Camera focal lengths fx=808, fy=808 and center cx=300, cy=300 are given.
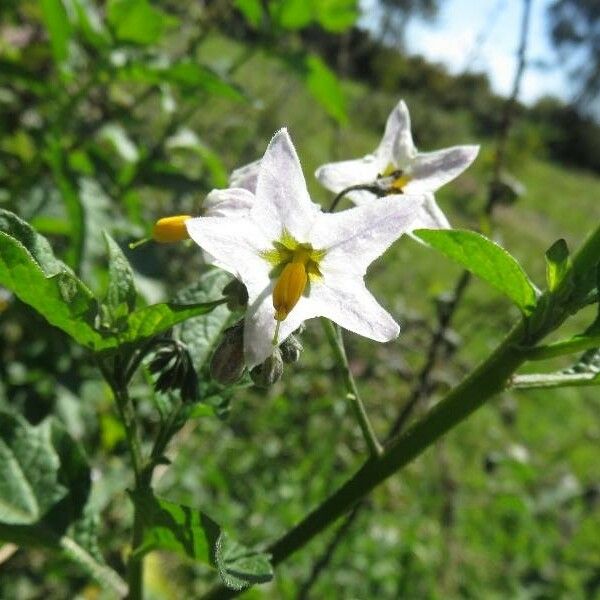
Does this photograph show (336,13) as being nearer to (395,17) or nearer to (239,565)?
(239,565)

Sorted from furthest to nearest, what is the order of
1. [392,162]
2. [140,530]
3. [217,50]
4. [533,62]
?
[217,50] < [533,62] < [392,162] < [140,530]

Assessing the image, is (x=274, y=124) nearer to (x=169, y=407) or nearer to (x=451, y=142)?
(x=169, y=407)

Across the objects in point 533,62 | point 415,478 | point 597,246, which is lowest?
point 415,478

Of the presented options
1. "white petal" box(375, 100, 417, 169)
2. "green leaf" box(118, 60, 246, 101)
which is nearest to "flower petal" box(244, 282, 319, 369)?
"white petal" box(375, 100, 417, 169)

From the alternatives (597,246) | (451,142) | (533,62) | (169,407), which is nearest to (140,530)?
(169,407)

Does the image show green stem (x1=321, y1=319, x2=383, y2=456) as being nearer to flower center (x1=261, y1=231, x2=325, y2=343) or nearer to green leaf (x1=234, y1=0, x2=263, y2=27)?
flower center (x1=261, y1=231, x2=325, y2=343)

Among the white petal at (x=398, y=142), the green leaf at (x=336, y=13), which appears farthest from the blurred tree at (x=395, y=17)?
the white petal at (x=398, y=142)

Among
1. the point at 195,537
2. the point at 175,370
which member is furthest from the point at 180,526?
the point at 175,370
